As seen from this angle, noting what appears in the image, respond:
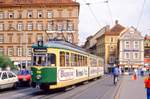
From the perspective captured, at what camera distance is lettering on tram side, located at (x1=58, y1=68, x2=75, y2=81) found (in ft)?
86.2

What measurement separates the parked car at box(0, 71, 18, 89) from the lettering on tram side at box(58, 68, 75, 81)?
160 inches

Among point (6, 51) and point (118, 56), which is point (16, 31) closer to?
point (6, 51)

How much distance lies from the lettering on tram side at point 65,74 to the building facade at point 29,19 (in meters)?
69.1

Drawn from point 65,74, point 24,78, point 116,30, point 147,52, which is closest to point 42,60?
point 65,74

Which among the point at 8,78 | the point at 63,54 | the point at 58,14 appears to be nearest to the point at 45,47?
the point at 63,54

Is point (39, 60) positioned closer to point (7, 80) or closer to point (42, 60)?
point (42, 60)

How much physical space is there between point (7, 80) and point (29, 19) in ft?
236

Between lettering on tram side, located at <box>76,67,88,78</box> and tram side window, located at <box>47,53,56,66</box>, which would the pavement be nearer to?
lettering on tram side, located at <box>76,67,88,78</box>

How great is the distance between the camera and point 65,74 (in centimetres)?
2747

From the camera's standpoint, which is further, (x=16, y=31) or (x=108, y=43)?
(x=108, y=43)

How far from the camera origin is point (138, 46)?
390 feet

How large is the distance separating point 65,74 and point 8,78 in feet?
14.7

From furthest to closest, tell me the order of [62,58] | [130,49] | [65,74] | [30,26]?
[130,49] → [30,26] → [65,74] → [62,58]

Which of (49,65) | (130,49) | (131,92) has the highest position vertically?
(130,49)
